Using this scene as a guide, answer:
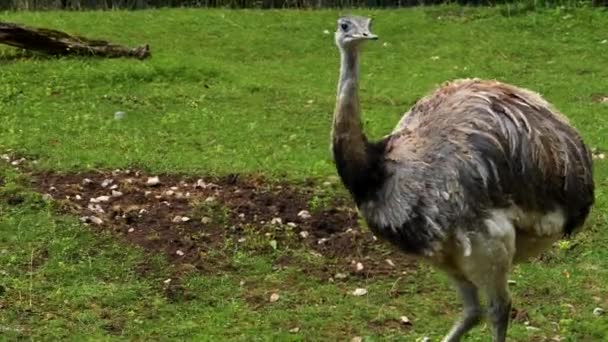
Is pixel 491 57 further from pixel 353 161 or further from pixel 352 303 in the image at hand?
pixel 353 161

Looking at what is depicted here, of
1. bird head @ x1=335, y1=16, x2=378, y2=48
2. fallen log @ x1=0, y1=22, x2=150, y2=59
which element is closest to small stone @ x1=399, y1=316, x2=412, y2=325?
bird head @ x1=335, y1=16, x2=378, y2=48

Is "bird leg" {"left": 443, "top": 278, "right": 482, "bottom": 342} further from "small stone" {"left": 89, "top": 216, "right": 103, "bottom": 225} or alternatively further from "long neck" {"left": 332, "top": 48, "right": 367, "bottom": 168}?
"small stone" {"left": 89, "top": 216, "right": 103, "bottom": 225}

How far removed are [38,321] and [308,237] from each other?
1.67 meters

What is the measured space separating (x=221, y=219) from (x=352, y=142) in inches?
87.1

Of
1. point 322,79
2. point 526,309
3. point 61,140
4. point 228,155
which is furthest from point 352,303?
point 322,79

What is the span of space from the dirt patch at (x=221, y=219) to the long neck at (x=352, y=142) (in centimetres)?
134

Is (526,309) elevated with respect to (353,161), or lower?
lower

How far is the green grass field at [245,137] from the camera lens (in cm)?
601

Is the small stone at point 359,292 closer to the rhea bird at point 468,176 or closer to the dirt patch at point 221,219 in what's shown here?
the dirt patch at point 221,219

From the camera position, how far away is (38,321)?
5.94m

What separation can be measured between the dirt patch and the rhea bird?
4.15ft

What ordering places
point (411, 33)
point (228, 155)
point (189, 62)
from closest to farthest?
1. point (228, 155)
2. point (189, 62)
3. point (411, 33)

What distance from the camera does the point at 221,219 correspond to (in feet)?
23.2

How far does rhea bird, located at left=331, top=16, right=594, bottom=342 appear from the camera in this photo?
4.92 m
